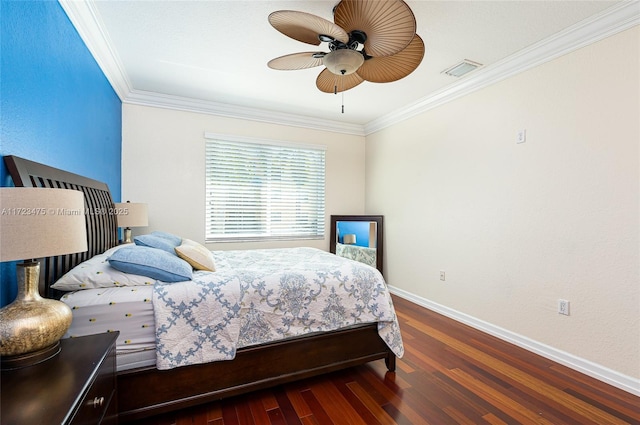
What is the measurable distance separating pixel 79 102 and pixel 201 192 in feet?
6.23

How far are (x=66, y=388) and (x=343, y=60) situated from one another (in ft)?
6.92

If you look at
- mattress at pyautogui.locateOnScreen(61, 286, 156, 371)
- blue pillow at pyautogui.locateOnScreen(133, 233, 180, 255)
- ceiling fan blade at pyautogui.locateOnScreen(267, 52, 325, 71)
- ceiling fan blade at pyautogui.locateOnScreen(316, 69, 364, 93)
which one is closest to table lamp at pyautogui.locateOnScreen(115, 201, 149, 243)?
blue pillow at pyautogui.locateOnScreen(133, 233, 180, 255)

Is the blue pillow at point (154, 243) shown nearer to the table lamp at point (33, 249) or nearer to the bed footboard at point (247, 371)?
the bed footboard at point (247, 371)

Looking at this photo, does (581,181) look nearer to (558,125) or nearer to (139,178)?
(558,125)

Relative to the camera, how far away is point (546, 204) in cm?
260

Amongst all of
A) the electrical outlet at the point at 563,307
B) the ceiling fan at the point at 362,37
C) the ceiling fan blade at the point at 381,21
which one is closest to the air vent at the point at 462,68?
the ceiling fan at the point at 362,37

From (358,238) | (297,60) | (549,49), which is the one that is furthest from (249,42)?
(358,238)

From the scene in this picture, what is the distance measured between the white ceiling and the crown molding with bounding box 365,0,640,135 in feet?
0.10

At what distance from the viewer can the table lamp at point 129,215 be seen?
301 cm

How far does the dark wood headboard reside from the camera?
146cm

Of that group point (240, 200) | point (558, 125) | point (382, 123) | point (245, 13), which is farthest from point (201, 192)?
point (558, 125)

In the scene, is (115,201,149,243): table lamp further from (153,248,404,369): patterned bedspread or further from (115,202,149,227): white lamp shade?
(153,248,404,369): patterned bedspread

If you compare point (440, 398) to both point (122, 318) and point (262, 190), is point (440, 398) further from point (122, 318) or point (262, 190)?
point (262, 190)

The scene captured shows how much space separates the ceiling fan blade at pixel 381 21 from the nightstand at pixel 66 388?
6.92 feet
